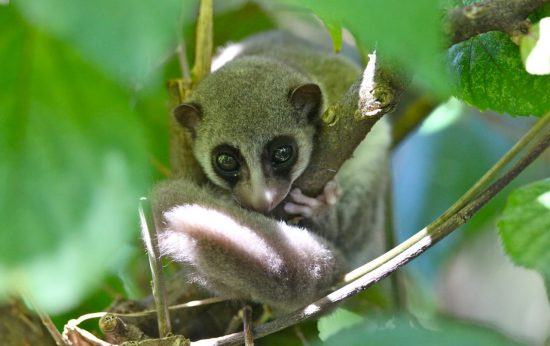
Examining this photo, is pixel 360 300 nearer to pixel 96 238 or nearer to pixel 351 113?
pixel 351 113

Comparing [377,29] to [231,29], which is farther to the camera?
[231,29]

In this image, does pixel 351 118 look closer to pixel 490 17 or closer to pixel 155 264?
pixel 490 17

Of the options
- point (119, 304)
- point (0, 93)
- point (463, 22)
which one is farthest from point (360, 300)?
point (0, 93)

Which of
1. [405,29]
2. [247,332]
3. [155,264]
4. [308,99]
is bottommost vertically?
[405,29]

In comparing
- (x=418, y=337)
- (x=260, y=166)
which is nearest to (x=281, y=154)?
(x=260, y=166)

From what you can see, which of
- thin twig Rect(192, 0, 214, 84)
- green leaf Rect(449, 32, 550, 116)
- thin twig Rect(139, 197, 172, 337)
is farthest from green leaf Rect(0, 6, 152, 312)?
thin twig Rect(192, 0, 214, 84)

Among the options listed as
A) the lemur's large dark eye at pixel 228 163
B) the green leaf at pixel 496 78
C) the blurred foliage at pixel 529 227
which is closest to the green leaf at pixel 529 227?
the blurred foliage at pixel 529 227
